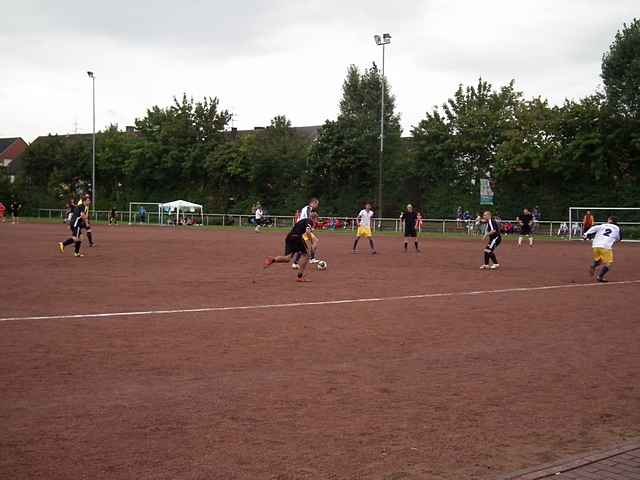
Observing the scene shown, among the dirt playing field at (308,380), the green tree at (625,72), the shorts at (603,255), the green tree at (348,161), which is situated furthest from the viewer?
the green tree at (348,161)

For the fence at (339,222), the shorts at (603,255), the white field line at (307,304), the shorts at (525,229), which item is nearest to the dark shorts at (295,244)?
the white field line at (307,304)

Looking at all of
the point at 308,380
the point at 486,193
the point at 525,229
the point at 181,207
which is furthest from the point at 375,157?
the point at 308,380

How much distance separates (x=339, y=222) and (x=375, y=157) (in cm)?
722

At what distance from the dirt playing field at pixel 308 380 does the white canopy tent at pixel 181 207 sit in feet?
147

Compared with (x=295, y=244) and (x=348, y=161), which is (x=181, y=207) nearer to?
(x=348, y=161)

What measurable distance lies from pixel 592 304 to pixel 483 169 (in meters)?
39.5

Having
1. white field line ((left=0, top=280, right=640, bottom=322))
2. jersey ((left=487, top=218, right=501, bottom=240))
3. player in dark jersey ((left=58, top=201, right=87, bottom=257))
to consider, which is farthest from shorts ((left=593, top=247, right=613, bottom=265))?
player in dark jersey ((left=58, top=201, right=87, bottom=257))

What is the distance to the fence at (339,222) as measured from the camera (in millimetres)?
43906

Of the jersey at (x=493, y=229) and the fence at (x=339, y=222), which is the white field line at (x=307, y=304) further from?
the fence at (x=339, y=222)

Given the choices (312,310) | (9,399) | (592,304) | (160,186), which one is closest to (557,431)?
(9,399)

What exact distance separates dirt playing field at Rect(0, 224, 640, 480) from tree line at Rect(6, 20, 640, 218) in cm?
3323

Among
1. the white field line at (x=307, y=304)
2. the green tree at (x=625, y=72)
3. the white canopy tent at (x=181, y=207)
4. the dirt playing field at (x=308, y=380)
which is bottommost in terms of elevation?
the dirt playing field at (x=308, y=380)

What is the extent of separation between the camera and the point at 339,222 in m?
53.0

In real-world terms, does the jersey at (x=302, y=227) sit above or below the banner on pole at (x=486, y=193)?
below
